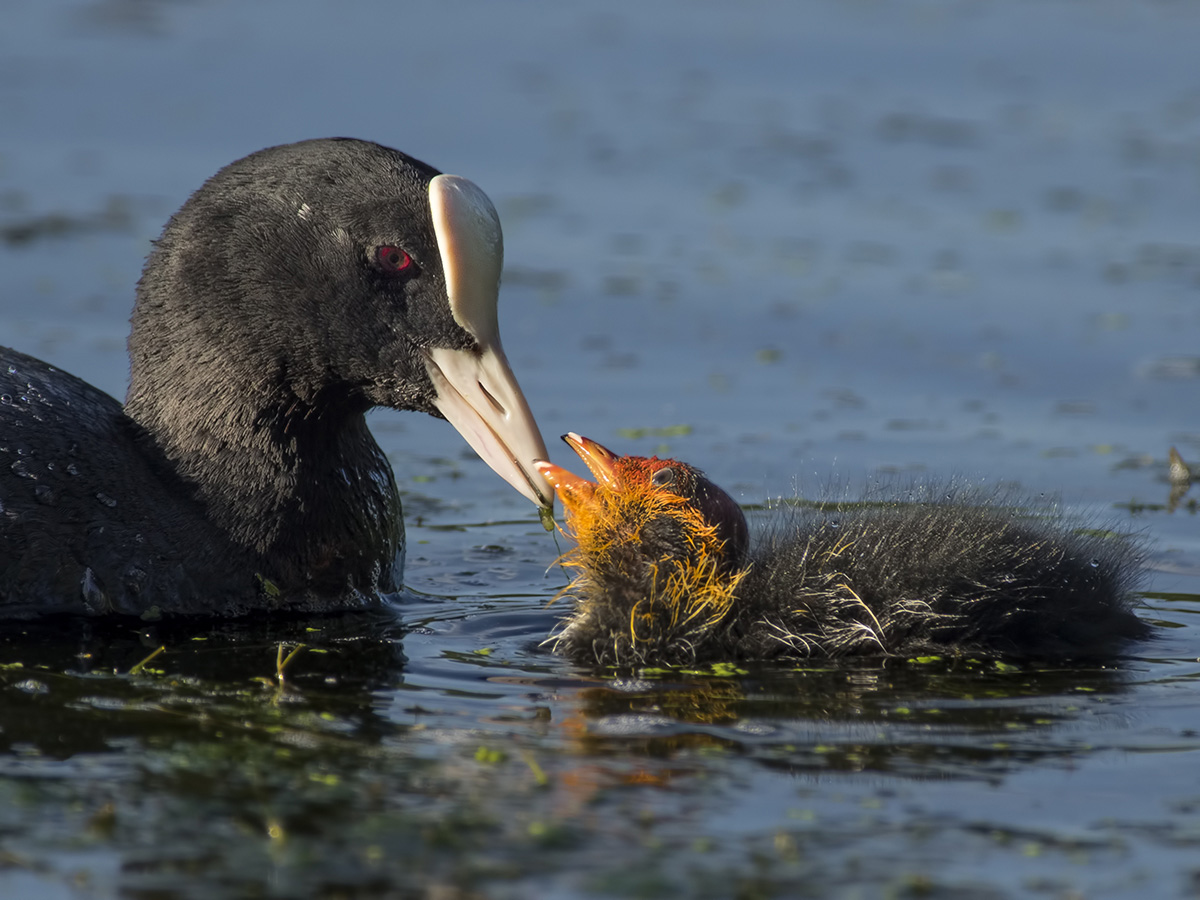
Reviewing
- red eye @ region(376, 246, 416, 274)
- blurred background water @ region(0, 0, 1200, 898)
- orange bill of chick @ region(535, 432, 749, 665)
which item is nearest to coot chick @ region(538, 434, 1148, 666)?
orange bill of chick @ region(535, 432, 749, 665)

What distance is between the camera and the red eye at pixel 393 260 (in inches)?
229

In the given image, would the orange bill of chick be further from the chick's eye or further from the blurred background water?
the blurred background water

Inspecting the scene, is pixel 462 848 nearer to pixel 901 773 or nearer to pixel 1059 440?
→ pixel 901 773

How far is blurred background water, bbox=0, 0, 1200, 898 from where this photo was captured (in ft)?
13.4

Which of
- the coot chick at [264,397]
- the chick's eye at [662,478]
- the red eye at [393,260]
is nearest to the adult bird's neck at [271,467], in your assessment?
the coot chick at [264,397]

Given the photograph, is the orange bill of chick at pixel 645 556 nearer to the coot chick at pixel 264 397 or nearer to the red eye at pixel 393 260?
the coot chick at pixel 264 397

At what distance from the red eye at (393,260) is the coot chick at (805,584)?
2.38 feet

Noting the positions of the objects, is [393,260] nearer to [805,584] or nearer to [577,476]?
[577,476]

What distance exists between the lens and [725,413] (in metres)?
8.53

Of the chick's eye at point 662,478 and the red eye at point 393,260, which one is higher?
the red eye at point 393,260

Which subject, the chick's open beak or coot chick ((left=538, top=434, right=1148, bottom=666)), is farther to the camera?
the chick's open beak

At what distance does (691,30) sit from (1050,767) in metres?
11.3

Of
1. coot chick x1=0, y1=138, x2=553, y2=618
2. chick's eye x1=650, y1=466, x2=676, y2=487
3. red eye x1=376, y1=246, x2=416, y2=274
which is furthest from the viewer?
red eye x1=376, y1=246, x2=416, y2=274

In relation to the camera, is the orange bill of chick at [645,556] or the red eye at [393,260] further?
the red eye at [393,260]
